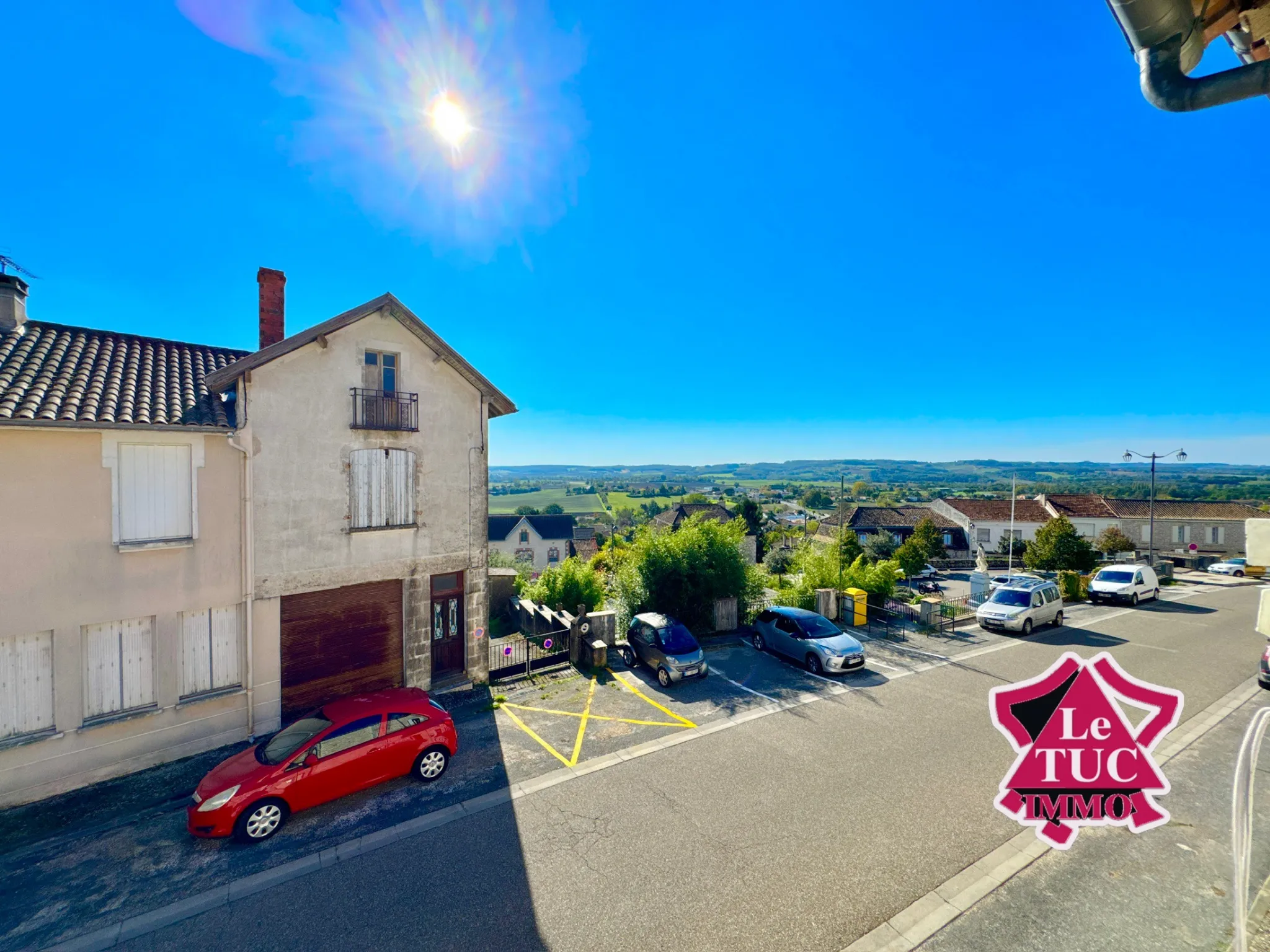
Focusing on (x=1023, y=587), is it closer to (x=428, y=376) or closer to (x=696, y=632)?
(x=696, y=632)

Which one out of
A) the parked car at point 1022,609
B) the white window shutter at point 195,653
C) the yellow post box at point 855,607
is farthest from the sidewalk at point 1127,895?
the white window shutter at point 195,653

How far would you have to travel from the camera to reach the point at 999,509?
56188 millimetres

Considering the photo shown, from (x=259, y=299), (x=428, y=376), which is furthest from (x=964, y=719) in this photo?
(x=259, y=299)

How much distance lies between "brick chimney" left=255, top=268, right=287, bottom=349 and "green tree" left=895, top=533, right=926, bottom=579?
30.6 metres

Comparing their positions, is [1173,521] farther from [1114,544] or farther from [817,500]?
[817,500]

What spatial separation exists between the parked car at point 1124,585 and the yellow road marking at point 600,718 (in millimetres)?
22938

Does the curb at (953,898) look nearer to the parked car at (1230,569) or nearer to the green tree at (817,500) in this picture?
the parked car at (1230,569)

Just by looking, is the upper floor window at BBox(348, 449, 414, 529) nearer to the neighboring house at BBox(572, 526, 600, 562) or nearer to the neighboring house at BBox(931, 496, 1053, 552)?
the neighboring house at BBox(572, 526, 600, 562)

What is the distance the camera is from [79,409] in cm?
901

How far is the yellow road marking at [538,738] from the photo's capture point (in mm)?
9852

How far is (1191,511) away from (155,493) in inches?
2853

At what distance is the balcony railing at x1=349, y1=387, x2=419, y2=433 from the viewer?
1170 cm

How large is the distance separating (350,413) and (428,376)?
1987mm

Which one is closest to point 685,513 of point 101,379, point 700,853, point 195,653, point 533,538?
point 533,538
